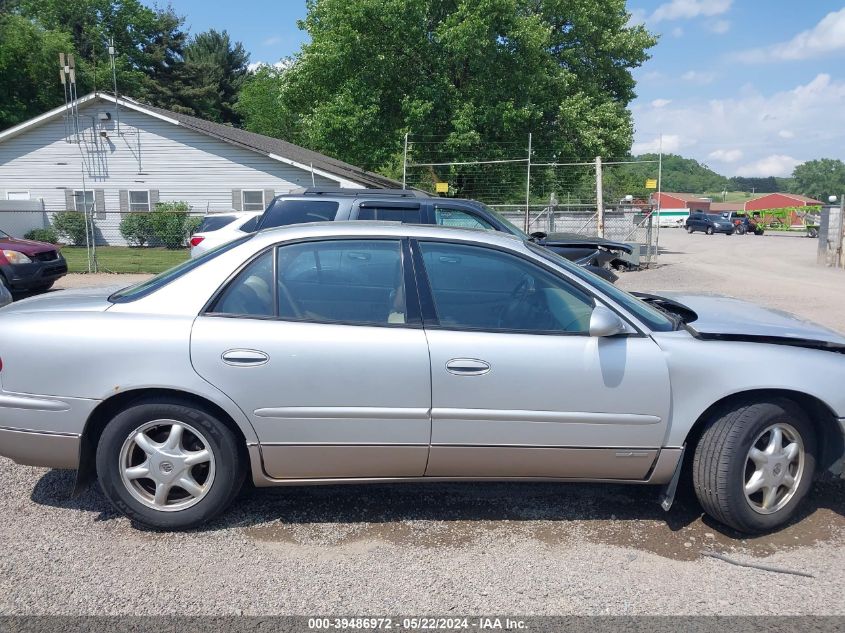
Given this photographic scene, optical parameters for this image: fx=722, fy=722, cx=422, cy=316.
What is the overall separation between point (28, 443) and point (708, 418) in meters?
3.60

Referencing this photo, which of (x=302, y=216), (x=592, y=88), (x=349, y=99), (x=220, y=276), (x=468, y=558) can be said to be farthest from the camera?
(x=592, y=88)

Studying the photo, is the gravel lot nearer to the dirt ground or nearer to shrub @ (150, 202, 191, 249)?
the dirt ground

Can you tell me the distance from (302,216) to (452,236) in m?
4.98

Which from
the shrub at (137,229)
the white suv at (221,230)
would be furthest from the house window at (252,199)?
the white suv at (221,230)

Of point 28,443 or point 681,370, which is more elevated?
point 681,370

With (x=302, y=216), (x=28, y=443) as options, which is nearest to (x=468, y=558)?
(x=28, y=443)

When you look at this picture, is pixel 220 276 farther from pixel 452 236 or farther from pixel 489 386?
pixel 489 386

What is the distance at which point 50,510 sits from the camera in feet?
13.6

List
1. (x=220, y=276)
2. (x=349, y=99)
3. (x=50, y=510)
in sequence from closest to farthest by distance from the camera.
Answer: (x=220, y=276) → (x=50, y=510) → (x=349, y=99)

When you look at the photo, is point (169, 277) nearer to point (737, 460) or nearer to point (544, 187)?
point (737, 460)

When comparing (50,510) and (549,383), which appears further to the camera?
(50,510)

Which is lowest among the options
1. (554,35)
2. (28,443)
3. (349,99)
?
(28,443)

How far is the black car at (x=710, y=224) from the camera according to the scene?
5112 cm

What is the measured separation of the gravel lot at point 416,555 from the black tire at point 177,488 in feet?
0.40
